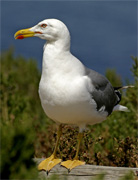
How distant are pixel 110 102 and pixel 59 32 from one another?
1.48 m

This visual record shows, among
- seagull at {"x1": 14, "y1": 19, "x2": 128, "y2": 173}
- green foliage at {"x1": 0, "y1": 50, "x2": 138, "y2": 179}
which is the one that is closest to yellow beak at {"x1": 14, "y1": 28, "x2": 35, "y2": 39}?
seagull at {"x1": 14, "y1": 19, "x2": 128, "y2": 173}

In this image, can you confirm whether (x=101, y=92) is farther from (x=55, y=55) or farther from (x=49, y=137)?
(x=49, y=137)

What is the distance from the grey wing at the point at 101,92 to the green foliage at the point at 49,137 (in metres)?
0.85

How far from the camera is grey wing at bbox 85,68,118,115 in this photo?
16.4 feet

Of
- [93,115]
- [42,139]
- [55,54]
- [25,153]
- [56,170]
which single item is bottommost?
[42,139]

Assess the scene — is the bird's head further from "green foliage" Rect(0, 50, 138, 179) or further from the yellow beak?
"green foliage" Rect(0, 50, 138, 179)

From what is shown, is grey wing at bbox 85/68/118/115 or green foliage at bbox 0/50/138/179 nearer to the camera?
green foliage at bbox 0/50/138/179

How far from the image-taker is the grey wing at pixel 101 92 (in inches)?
196

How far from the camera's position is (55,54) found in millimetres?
4891

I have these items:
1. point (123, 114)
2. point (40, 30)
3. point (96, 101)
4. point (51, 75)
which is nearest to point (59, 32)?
point (40, 30)

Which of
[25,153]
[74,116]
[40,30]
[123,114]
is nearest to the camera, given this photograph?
[25,153]

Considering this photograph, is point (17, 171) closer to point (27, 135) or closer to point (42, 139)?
point (27, 135)

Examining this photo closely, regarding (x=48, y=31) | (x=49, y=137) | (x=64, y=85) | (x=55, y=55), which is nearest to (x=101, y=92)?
(x=64, y=85)

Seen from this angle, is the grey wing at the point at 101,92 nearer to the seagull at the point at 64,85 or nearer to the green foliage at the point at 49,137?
the seagull at the point at 64,85
